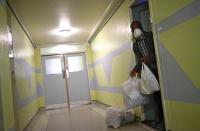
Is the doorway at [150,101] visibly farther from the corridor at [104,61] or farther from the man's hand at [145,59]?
the man's hand at [145,59]

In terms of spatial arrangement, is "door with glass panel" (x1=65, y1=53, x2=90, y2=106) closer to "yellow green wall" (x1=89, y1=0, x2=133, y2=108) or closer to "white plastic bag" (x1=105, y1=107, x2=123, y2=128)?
"yellow green wall" (x1=89, y1=0, x2=133, y2=108)

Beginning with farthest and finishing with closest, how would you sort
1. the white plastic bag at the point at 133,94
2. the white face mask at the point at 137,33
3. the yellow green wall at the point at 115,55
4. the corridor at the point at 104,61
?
the yellow green wall at the point at 115,55
the white face mask at the point at 137,33
the white plastic bag at the point at 133,94
the corridor at the point at 104,61

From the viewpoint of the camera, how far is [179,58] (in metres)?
2.39

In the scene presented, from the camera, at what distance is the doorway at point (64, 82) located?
311 inches

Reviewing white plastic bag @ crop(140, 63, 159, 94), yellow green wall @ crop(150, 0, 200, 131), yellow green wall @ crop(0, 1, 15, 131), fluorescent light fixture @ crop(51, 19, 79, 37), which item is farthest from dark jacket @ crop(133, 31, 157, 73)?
fluorescent light fixture @ crop(51, 19, 79, 37)

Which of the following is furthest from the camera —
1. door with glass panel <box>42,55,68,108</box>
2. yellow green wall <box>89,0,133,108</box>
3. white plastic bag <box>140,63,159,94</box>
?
door with glass panel <box>42,55,68,108</box>

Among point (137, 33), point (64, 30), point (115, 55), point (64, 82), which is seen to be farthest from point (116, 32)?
point (64, 82)

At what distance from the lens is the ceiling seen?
4.04 m

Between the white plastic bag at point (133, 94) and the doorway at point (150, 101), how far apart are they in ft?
0.82

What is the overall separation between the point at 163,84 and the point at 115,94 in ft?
8.33

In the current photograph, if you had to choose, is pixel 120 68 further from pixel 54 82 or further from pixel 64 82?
pixel 54 82

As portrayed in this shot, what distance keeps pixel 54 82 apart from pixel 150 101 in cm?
512

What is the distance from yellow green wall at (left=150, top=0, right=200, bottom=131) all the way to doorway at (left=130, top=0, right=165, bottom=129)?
53 centimetres

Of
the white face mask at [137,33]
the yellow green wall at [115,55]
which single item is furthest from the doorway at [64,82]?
the white face mask at [137,33]
